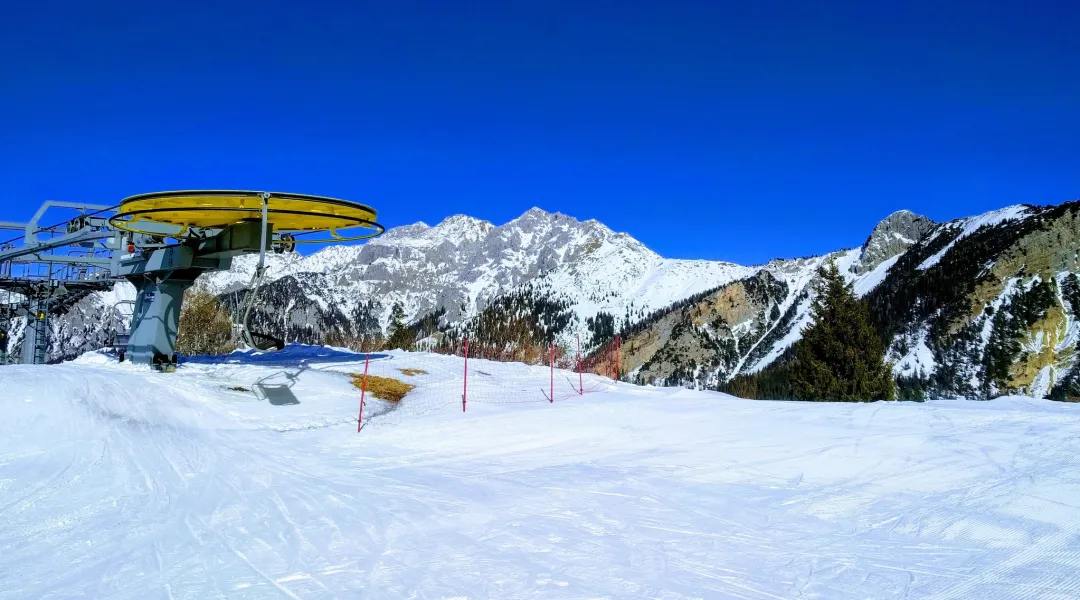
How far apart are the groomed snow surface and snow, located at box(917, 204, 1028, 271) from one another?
145m

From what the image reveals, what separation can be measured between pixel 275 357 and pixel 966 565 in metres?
20.7

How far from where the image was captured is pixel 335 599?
485cm

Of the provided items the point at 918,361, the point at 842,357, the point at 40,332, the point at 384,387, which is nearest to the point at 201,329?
the point at 40,332

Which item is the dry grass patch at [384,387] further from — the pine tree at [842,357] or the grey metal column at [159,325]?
the pine tree at [842,357]

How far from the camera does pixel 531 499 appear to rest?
7926 mm

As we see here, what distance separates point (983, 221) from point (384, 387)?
166005 mm

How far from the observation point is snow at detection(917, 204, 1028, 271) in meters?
134

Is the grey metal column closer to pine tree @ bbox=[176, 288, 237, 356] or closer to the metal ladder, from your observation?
pine tree @ bbox=[176, 288, 237, 356]

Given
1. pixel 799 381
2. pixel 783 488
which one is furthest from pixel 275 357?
pixel 799 381

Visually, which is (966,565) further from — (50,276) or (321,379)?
(50,276)

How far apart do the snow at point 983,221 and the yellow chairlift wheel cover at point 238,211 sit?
14435 centimetres

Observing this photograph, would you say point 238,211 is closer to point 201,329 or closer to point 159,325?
point 159,325

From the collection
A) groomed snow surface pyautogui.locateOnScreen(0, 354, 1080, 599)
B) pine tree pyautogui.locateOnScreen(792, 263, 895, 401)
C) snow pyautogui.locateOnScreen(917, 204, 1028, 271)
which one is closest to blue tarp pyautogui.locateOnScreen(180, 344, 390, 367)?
groomed snow surface pyautogui.locateOnScreen(0, 354, 1080, 599)

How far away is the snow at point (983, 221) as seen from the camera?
134 meters
